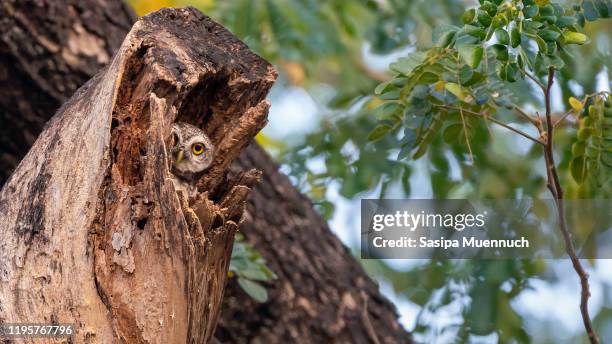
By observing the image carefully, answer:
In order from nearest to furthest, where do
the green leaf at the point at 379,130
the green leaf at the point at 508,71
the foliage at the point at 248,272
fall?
the green leaf at the point at 508,71 → the green leaf at the point at 379,130 → the foliage at the point at 248,272

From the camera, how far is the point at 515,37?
1.81 metres

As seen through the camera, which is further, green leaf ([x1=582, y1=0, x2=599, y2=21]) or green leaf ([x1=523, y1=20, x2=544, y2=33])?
green leaf ([x1=582, y1=0, x2=599, y2=21])

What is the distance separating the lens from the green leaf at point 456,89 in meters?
2.09

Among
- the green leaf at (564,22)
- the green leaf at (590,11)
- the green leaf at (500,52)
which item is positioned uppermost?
the green leaf at (590,11)

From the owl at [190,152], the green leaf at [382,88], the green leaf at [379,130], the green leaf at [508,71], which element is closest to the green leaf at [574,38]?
the green leaf at [508,71]

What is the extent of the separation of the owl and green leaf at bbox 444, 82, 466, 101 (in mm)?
589

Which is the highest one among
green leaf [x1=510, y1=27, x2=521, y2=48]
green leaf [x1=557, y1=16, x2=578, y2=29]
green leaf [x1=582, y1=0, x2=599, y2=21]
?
green leaf [x1=582, y1=0, x2=599, y2=21]

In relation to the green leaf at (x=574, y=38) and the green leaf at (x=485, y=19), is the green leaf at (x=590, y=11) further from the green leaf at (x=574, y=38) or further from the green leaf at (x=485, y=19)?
the green leaf at (x=485, y=19)

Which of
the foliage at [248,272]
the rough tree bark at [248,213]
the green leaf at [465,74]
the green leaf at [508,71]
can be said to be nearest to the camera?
the green leaf at [508,71]

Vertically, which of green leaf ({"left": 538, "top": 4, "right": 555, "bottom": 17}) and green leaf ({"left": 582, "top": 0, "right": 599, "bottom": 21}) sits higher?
green leaf ({"left": 582, "top": 0, "right": 599, "bottom": 21})

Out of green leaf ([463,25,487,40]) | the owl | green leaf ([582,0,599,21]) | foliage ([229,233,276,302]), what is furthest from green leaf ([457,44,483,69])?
foliage ([229,233,276,302])

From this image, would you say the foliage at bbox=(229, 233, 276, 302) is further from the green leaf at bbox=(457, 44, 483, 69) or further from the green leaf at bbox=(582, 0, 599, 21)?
the green leaf at bbox=(582, 0, 599, 21)

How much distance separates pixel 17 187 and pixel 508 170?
2196 mm

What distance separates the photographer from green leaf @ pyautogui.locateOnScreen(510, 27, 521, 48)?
1809 millimetres
